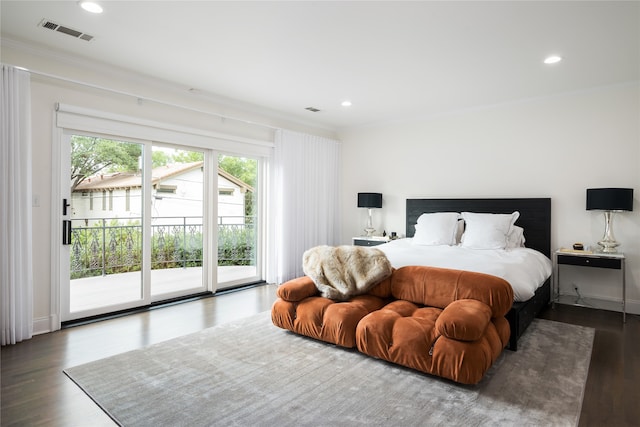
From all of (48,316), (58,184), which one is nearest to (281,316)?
(48,316)

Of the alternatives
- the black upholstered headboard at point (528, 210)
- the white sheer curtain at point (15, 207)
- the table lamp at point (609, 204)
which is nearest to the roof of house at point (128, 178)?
the white sheer curtain at point (15, 207)

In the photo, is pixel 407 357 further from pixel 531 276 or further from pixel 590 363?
pixel 531 276

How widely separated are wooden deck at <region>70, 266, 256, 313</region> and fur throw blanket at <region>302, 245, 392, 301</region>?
198 cm

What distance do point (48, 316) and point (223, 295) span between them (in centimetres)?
182

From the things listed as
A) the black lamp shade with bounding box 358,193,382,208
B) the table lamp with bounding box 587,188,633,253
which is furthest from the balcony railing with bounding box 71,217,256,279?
the table lamp with bounding box 587,188,633,253

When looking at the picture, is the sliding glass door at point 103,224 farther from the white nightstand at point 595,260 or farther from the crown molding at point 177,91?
the white nightstand at point 595,260

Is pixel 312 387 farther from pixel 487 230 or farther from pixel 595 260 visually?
pixel 595 260

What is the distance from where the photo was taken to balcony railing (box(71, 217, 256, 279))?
3.75 m

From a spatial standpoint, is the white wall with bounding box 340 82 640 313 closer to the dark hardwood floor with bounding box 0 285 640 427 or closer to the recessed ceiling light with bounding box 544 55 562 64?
the dark hardwood floor with bounding box 0 285 640 427

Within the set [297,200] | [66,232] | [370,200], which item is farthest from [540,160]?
[66,232]

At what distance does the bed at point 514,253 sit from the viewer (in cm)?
310

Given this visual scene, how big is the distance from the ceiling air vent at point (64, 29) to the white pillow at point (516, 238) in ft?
15.4

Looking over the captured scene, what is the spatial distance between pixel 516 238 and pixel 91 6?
185 inches

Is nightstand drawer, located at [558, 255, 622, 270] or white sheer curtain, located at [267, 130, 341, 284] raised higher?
white sheer curtain, located at [267, 130, 341, 284]
